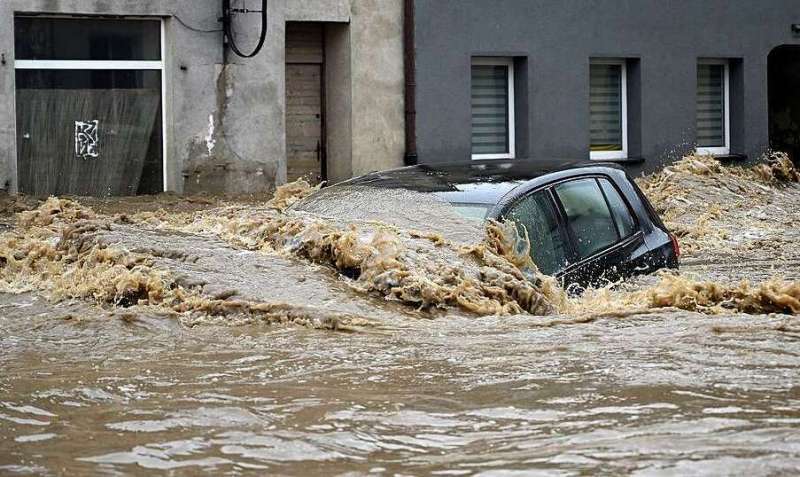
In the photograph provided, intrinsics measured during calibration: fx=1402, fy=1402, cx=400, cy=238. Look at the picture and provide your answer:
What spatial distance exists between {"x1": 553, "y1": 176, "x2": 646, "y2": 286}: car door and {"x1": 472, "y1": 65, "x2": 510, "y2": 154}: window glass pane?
40.1 feet

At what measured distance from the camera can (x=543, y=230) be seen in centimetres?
865

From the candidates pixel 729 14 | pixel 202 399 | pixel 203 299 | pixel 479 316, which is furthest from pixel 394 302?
pixel 729 14

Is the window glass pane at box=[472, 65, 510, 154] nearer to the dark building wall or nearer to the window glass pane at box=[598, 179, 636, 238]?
the dark building wall

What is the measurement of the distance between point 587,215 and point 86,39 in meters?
11.0

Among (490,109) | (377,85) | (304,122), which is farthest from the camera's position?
(490,109)

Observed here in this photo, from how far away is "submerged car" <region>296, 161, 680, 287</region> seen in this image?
8.61 meters

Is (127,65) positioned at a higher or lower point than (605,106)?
higher

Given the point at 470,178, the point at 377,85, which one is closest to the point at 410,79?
the point at 377,85

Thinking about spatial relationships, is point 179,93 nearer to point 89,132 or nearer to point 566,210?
point 89,132

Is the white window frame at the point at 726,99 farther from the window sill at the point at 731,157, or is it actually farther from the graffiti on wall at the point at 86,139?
the graffiti on wall at the point at 86,139

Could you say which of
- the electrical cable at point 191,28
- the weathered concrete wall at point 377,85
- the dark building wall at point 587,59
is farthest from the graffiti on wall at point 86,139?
the dark building wall at point 587,59

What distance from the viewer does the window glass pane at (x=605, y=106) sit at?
22.7 meters

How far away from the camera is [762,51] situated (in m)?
24.1

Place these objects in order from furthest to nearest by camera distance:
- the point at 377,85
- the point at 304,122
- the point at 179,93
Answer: the point at 304,122 → the point at 377,85 → the point at 179,93
